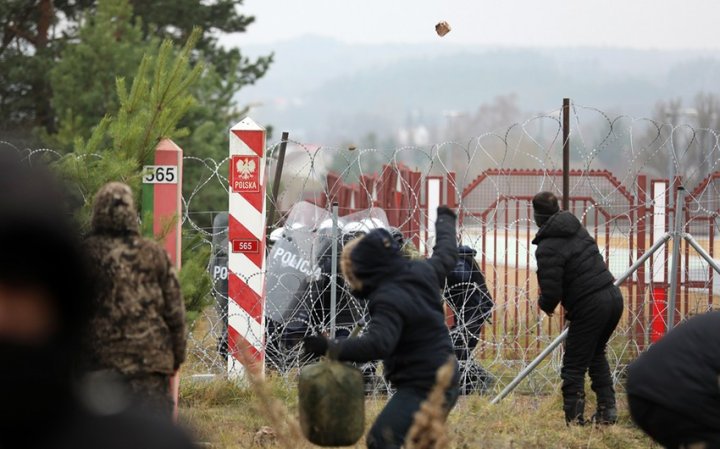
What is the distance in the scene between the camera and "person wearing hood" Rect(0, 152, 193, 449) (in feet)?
6.03

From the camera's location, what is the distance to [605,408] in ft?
25.3

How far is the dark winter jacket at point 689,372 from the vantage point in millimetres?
4301

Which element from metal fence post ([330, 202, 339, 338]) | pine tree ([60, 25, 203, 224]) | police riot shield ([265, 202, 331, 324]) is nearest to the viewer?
pine tree ([60, 25, 203, 224])

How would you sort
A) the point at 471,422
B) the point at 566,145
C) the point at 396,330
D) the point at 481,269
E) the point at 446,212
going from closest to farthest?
the point at 396,330 < the point at 446,212 < the point at 471,422 < the point at 566,145 < the point at 481,269

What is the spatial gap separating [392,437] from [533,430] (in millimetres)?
2466

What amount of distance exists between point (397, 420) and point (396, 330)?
39 cm

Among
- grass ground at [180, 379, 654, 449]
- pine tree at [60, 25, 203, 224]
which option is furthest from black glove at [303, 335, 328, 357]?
pine tree at [60, 25, 203, 224]

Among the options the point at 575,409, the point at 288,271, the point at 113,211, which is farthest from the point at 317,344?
the point at 288,271

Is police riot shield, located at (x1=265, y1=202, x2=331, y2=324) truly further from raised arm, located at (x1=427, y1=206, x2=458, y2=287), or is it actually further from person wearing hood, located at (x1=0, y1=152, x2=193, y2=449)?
person wearing hood, located at (x1=0, y1=152, x2=193, y2=449)

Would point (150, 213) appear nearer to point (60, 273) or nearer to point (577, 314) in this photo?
point (577, 314)

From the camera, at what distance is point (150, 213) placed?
6.39m

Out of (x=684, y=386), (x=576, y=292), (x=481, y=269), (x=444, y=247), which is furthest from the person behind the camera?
(x=481, y=269)

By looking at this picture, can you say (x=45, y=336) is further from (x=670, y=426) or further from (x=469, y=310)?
(x=469, y=310)

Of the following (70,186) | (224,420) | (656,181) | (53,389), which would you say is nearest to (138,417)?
(53,389)
